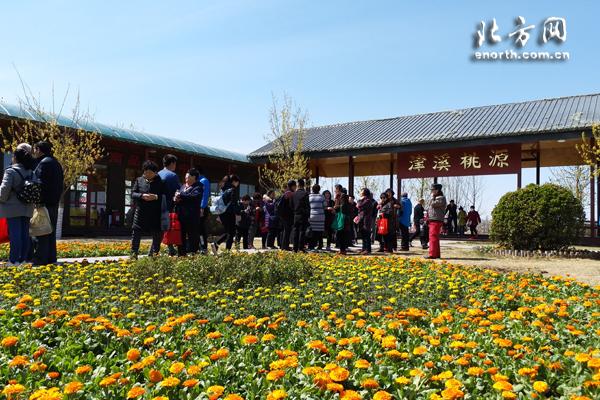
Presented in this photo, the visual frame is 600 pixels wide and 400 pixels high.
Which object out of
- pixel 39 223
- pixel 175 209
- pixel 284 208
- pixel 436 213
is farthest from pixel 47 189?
pixel 436 213

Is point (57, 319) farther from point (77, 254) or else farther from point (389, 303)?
point (77, 254)

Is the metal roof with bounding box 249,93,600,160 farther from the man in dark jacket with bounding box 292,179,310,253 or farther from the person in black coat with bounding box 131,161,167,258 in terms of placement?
the person in black coat with bounding box 131,161,167,258

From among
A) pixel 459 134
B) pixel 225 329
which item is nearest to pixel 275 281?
pixel 225 329

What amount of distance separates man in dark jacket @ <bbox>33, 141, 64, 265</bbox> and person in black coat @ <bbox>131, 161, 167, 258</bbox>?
101 centimetres

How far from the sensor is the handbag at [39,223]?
6.50m

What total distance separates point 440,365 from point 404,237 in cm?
1010

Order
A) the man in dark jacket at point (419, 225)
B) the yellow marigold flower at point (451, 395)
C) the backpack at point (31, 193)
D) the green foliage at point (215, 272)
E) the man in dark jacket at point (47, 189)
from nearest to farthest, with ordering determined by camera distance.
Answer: the yellow marigold flower at point (451, 395), the green foliage at point (215, 272), the backpack at point (31, 193), the man in dark jacket at point (47, 189), the man in dark jacket at point (419, 225)

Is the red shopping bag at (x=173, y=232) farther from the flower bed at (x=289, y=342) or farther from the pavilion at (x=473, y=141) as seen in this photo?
the pavilion at (x=473, y=141)

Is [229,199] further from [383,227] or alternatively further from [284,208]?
[383,227]

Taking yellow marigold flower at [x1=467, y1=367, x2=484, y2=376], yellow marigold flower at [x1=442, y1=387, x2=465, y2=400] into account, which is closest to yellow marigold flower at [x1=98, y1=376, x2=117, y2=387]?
yellow marigold flower at [x1=442, y1=387, x2=465, y2=400]

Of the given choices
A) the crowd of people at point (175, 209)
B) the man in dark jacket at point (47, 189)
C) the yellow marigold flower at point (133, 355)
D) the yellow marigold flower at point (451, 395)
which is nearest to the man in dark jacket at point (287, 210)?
the crowd of people at point (175, 209)

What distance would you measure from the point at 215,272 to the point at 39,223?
288 centimetres

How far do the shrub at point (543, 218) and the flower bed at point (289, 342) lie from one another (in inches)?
242

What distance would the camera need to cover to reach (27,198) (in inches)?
251
